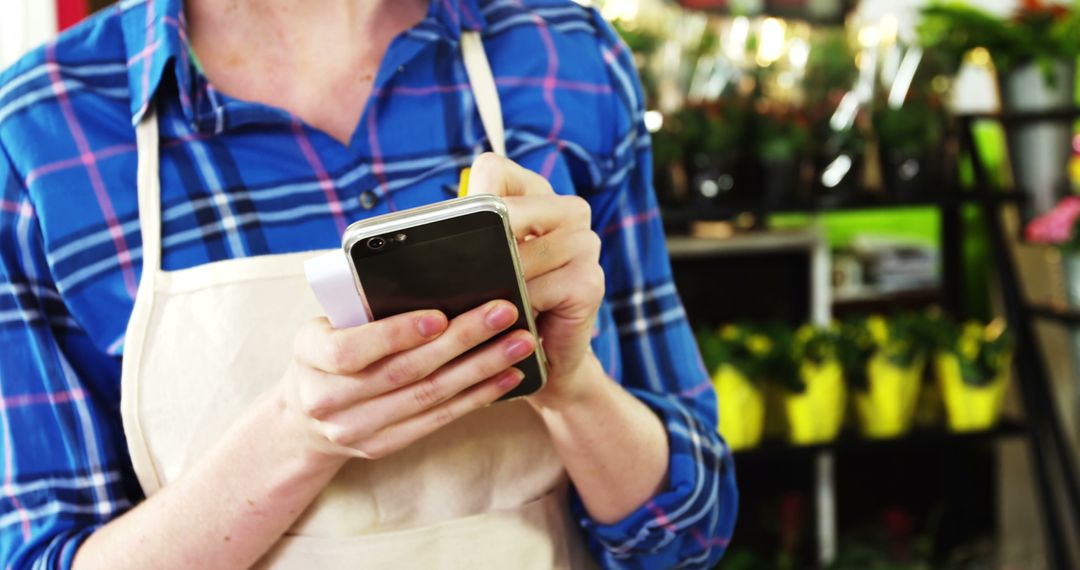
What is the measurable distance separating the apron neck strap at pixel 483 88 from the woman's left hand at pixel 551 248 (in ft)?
0.58

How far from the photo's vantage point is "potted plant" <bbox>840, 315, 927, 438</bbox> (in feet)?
7.47

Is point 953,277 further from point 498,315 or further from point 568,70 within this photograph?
point 498,315

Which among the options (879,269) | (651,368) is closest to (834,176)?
(879,269)

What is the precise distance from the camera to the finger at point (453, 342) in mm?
585

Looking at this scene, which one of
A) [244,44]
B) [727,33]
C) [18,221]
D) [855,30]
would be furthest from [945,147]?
[18,221]

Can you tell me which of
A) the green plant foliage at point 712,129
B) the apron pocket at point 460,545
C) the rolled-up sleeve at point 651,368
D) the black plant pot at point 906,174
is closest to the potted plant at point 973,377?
the black plant pot at point 906,174

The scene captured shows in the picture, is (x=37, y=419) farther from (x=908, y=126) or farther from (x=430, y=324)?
(x=908, y=126)

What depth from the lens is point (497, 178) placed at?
0.63 metres

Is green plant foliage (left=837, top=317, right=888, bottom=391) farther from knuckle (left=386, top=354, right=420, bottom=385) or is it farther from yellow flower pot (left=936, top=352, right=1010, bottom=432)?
knuckle (left=386, top=354, right=420, bottom=385)

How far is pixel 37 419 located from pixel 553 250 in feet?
1.32

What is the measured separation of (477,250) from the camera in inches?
22.7

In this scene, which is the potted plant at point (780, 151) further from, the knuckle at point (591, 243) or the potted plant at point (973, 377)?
the knuckle at point (591, 243)

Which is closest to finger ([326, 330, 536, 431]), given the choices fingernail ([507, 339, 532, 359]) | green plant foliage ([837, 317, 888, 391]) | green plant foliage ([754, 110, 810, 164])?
fingernail ([507, 339, 532, 359])

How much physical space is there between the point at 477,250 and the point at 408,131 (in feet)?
0.92
